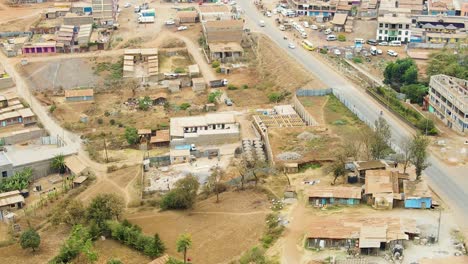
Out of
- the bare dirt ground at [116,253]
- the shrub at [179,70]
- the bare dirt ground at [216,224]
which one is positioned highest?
the shrub at [179,70]

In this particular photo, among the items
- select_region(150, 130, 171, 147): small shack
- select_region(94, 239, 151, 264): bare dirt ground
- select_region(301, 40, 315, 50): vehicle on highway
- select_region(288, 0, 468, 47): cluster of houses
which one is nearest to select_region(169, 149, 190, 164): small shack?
select_region(150, 130, 171, 147): small shack

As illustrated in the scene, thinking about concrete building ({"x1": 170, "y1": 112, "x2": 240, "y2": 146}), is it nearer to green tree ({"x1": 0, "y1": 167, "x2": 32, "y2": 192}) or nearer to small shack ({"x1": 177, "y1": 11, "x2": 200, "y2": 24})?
green tree ({"x1": 0, "y1": 167, "x2": 32, "y2": 192})

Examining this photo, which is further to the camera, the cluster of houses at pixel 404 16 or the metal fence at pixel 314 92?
the cluster of houses at pixel 404 16

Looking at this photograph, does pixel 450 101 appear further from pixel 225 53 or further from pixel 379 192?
pixel 225 53

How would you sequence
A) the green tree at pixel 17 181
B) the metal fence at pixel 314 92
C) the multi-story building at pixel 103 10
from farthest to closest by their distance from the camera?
the multi-story building at pixel 103 10
the metal fence at pixel 314 92
the green tree at pixel 17 181

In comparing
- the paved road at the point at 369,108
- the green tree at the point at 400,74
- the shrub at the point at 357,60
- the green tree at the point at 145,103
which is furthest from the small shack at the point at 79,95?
the green tree at the point at 400,74

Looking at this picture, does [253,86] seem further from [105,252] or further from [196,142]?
[105,252]

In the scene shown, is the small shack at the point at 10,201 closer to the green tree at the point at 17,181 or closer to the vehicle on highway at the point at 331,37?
the green tree at the point at 17,181
